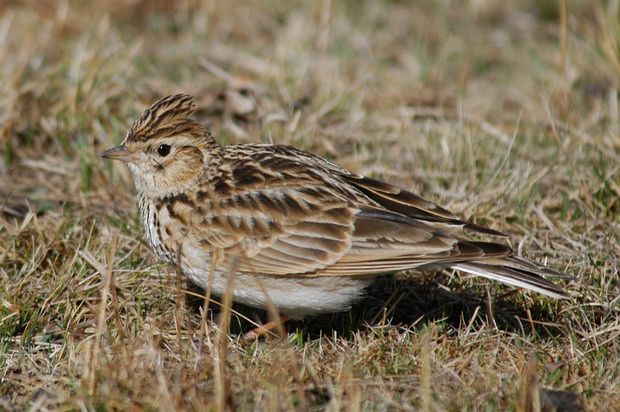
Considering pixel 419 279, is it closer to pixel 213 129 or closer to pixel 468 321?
pixel 468 321

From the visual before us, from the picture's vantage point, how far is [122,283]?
6.32m

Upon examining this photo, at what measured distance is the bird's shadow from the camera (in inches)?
239

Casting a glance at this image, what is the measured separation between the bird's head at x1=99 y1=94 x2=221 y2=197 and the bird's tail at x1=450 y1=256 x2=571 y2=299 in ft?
6.02

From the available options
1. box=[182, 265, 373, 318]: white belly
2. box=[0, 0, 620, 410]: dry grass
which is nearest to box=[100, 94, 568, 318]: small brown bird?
box=[182, 265, 373, 318]: white belly

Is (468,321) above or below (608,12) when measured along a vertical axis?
below

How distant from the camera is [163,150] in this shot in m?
6.16

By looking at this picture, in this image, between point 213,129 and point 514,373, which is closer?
point 514,373

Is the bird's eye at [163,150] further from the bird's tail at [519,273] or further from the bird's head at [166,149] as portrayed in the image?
the bird's tail at [519,273]

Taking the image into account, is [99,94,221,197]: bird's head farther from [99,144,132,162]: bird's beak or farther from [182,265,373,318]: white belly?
[182,265,373,318]: white belly

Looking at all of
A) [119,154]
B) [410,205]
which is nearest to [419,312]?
[410,205]

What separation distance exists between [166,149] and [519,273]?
2.27m

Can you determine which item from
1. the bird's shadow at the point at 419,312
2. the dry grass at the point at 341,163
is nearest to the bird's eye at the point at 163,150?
the dry grass at the point at 341,163

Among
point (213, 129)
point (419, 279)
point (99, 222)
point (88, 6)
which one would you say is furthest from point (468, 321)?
point (88, 6)

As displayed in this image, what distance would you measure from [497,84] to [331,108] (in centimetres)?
216
